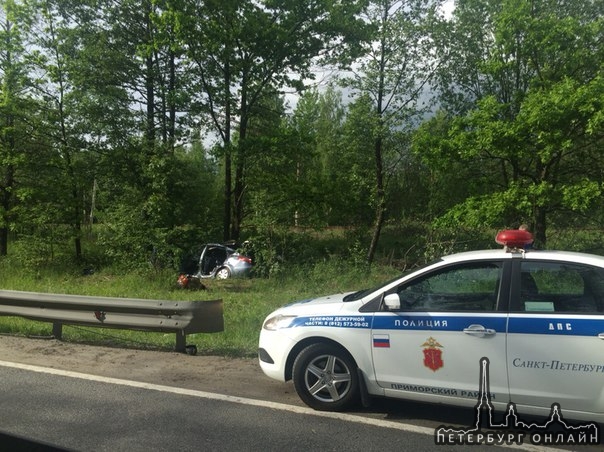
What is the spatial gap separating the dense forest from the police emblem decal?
1113cm

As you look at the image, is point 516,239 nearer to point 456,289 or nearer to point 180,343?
point 456,289

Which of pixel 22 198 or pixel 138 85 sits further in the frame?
pixel 138 85

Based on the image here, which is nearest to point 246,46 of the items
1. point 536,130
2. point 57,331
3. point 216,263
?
point 216,263

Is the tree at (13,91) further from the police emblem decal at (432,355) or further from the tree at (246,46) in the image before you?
the police emblem decal at (432,355)

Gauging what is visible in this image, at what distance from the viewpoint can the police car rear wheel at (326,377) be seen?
15.9ft

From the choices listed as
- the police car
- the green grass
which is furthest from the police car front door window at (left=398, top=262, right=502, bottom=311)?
the green grass

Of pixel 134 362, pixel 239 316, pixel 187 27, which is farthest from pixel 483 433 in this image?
pixel 187 27

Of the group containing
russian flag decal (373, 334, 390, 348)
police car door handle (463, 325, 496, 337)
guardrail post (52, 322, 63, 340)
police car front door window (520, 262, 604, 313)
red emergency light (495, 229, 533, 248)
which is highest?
red emergency light (495, 229, 533, 248)

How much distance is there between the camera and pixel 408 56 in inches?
929

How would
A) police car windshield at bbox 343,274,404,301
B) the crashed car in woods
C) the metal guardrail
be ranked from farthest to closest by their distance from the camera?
the crashed car in woods → the metal guardrail → police car windshield at bbox 343,274,404,301

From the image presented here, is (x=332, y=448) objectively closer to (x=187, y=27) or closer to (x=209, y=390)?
(x=209, y=390)

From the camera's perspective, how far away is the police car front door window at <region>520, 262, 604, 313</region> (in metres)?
4.23

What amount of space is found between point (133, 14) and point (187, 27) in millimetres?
4802

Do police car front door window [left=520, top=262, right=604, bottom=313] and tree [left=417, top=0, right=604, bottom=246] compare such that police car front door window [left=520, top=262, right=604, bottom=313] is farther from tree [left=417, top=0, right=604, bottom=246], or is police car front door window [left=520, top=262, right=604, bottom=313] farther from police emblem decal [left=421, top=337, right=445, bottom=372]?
tree [left=417, top=0, right=604, bottom=246]
